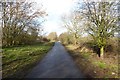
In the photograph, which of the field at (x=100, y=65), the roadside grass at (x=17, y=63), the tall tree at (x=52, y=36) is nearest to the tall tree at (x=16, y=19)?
the roadside grass at (x=17, y=63)

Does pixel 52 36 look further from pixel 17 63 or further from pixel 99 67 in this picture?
pixel 99 67

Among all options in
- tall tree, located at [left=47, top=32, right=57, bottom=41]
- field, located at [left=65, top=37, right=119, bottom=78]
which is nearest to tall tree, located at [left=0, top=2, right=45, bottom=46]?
field, located at [left=65, top=37, right=119, bottom=78]

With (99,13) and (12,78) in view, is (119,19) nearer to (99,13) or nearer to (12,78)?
(99,13)

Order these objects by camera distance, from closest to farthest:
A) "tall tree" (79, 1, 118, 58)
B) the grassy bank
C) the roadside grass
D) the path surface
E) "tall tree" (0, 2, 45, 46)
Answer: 1. the path surface
2. the grassy bank
3. the roadside grass
4. "tall tree" (79, 1, 118, 58)
5. "tall tree" (0, 2, 45, 46)

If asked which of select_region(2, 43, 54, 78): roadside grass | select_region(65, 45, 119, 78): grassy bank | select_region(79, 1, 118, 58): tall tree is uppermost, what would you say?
select_region(79, 1, 118, 58): tall tree

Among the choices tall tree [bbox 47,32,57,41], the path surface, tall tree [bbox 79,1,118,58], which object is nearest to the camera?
the path surface

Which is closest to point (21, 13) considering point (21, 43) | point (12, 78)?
point (21, 43)

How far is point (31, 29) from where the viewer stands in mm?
36938

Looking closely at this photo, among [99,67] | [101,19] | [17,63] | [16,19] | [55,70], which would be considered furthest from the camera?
[16,19]

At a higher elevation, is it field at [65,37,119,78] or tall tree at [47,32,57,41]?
tall tree at [47,32,57,41]

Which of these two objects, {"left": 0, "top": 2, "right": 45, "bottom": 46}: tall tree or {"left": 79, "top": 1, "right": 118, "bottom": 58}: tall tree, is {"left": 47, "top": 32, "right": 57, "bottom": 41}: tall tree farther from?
{"left": 79, "top": 1, "right": 118, "bottom": 58}: tall tree

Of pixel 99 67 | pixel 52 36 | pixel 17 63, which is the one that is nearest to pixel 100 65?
pixel 99 67

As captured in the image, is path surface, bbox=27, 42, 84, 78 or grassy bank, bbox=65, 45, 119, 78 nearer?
path surface, bbox=27, 42, 84, 78

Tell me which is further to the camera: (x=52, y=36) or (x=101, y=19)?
(x=52, y=36)
